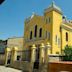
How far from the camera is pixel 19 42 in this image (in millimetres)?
41062

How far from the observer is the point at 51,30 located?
2667 cm

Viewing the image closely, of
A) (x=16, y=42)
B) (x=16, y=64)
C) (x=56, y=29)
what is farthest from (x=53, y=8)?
(x=16, y=42)

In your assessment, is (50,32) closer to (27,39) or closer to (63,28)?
(63,28)

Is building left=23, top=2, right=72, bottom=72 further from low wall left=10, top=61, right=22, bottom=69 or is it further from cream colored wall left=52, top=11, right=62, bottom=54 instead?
low wall left=10, top=61, right=22, bottom=69

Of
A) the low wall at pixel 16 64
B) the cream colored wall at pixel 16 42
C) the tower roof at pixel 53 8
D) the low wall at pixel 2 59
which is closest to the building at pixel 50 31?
the tower roof at pixel 53 8

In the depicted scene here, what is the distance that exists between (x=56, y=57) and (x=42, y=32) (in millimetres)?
11393

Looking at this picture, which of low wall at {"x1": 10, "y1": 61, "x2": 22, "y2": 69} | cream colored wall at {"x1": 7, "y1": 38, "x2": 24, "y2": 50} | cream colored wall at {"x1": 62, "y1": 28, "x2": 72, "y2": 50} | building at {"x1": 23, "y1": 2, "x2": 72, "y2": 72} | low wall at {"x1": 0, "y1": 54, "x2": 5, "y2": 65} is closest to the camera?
low wall at {"x1": 10, "y1": 61, "x2": 22, "y2": 69}

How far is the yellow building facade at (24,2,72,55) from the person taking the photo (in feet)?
88.0

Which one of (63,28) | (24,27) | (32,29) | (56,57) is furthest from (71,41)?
(56,57)

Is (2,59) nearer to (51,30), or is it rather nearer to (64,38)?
(51,30)

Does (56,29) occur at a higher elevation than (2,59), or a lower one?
higher

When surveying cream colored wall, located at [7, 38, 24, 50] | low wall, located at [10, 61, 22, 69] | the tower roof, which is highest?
the tower roof

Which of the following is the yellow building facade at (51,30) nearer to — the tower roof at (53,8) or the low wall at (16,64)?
the tower roof at (53,8)

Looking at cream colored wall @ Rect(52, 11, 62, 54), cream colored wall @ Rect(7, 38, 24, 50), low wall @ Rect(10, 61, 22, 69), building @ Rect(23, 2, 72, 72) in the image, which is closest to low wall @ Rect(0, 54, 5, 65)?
low wall @ Rect(10, 61, 22, 69)
